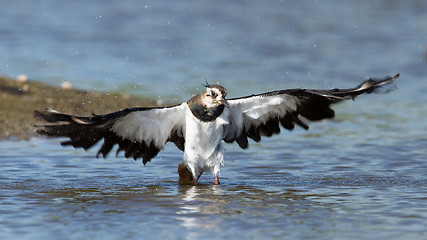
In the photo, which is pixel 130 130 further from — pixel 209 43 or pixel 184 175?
pixel 209 43

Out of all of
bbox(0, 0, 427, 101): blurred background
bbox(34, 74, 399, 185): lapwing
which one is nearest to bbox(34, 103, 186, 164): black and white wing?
bbox(34, 74, 399, 185): lapwing

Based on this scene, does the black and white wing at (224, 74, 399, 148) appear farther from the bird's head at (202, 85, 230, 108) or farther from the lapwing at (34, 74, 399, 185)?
the bird's head at (202, 85, 230, 108)

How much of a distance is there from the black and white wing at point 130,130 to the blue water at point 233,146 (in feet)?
1.47

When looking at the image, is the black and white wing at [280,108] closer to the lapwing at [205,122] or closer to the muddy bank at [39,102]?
the lapwing at [205,122]

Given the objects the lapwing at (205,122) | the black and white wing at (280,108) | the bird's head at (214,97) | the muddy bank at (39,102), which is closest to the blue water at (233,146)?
the lapwing at (205,122)

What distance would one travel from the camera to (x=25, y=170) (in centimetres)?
991

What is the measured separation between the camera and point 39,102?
1414 cm

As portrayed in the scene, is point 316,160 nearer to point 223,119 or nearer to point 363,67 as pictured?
point 223,119

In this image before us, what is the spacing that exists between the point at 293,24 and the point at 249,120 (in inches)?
520

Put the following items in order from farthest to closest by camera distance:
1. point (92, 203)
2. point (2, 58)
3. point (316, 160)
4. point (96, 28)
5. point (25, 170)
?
point (96, 28)
point (2, 58)
point (316, 160)
point (25, 170)
point (92, 203)

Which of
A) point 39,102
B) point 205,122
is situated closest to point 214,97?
point 205,122

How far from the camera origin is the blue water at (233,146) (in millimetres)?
7332

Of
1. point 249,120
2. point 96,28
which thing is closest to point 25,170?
point 249,120

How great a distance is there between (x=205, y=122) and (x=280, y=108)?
910 mm
